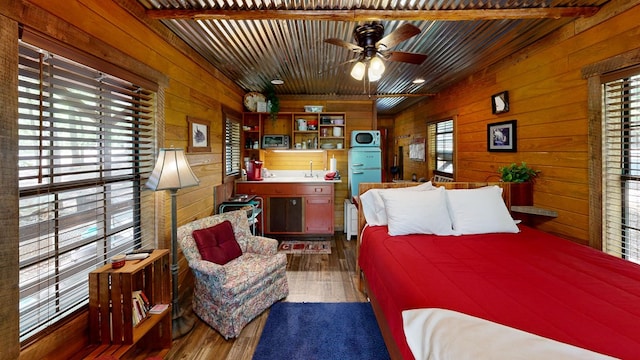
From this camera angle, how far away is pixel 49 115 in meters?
Answer: 1.35

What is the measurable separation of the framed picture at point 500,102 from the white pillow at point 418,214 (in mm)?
1768

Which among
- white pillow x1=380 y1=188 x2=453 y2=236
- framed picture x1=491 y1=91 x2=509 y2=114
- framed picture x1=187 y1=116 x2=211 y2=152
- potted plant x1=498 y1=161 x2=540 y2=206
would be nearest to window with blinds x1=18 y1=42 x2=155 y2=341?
framed picture x1=187 y1=116 x2=211 y2=152

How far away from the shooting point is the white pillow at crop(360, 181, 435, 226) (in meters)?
2.43

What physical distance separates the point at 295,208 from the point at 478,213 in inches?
108

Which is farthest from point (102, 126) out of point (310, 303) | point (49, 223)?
point (310, 303)

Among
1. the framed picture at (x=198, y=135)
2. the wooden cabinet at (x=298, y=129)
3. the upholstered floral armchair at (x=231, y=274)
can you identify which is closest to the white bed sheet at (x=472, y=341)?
the upholstered floral armchair at (x=231, y=274)

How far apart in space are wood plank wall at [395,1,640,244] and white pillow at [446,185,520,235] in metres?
0.72

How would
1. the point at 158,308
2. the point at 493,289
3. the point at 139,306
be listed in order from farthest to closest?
the point at 158,308 < the point at 139,306 < the point at 493,289

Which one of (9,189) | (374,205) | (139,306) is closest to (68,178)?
(9,189)

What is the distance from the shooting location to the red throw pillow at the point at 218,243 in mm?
2195

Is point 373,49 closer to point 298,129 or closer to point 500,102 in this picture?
point 500,102

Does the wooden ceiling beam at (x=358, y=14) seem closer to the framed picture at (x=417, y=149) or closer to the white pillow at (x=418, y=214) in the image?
the white pillow at (x=418, y=214)

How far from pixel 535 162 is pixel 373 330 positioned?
2487 millimetres

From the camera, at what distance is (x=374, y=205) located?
249 cm
